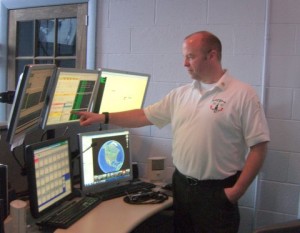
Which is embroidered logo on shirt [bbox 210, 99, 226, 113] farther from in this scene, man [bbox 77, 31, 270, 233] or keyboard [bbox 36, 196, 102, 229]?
keyboard [bbox 36, 196, 102, 229]

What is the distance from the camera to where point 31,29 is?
358 centimetres

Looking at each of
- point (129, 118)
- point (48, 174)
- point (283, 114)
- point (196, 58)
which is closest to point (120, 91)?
point (129, 118)

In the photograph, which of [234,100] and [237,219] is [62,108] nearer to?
[234,100]

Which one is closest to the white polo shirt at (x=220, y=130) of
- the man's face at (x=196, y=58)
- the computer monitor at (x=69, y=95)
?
the man's face at (x=196, y=58)

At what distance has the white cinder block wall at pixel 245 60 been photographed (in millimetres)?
2441

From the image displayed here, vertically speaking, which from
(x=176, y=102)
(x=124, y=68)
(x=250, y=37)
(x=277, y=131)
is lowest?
(x=277, y=131)

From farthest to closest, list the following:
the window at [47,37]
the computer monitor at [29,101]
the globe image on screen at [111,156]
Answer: the window at [47,37], the globe image on screen at [111,156], the computer monitor at [29,101]

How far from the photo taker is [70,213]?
186 centimetres

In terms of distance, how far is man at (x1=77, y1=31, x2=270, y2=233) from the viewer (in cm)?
204

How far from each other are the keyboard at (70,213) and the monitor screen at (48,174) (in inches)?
1.6

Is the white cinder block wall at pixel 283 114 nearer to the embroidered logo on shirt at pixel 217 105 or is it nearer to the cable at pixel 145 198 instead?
the embroidered logo on shirt at pixel 217 105

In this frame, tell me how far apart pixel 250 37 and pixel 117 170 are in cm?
120

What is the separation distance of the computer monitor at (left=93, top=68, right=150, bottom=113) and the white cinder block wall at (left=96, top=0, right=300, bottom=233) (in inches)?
10.2

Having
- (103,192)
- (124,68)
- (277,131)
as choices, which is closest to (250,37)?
(277,131)
